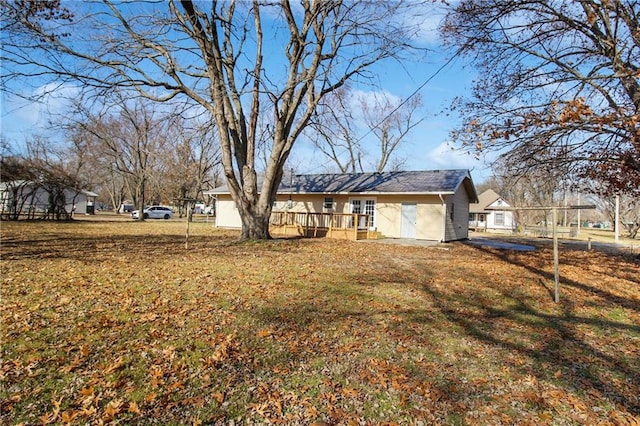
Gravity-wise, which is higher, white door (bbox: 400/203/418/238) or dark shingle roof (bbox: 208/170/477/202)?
dark shingle roof (bbox: 208/170/477/202)

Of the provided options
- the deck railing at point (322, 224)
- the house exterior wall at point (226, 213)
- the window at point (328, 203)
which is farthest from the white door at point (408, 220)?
the house exterior wall at point (226, 213)

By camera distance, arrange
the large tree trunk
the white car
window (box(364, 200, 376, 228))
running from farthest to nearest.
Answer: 1. the white car
2. window (box(364, 200, 376, 228))
3. the large tree trunk

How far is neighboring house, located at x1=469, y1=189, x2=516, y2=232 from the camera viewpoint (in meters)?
41.3

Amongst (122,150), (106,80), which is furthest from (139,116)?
(106,80)

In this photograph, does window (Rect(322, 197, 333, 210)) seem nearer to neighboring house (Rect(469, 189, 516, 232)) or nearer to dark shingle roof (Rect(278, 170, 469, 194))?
dark shingle roof (Rect(278, 170, 469, 194))

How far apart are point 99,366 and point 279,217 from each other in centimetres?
1869

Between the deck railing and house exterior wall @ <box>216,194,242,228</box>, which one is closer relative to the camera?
the deck railing

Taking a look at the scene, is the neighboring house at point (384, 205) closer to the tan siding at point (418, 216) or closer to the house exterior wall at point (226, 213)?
the tan siding at point (418, 216)

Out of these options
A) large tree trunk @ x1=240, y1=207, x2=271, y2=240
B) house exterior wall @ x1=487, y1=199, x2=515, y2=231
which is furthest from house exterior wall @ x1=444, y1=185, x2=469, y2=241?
house exterior wall @ x1=487, y1=199, x2=515, y2=231

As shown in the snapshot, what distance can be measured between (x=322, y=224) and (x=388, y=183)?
4.59m

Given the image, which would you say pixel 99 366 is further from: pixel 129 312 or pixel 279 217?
pixel 279 217

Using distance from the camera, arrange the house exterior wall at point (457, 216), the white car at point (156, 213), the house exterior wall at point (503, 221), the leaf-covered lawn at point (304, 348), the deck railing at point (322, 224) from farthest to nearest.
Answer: the house exterior wall at point (503, 221), the white car at point (156, 213), the house exterior wall at point (457, 216), the deck railing at point (322, 224), the leaf-covered lawn at point (304, 348)

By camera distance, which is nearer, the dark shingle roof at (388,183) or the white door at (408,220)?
the dark shingle roof at (388,183)

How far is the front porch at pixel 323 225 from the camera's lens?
59.8ft
